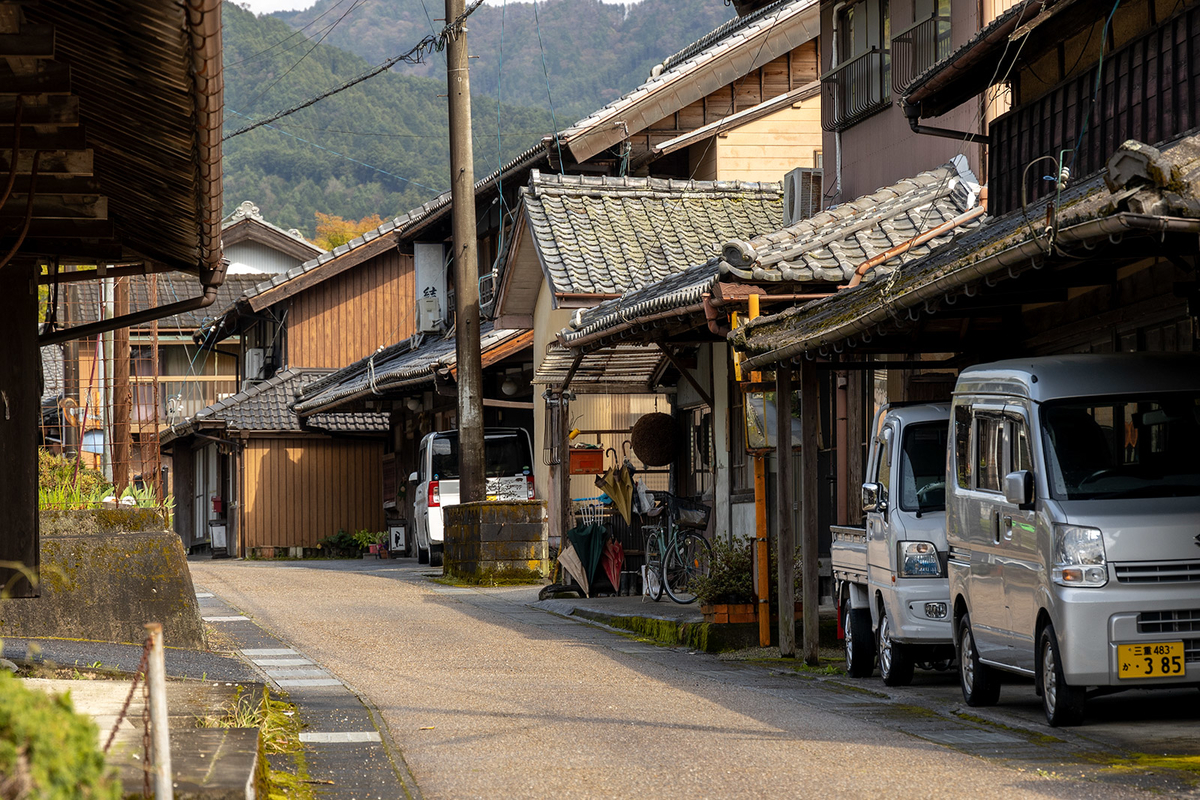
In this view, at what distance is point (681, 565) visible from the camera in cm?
1703

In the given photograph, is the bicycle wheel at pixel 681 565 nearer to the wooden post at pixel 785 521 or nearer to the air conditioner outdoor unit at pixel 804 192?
the wooden post at pixel 785 521

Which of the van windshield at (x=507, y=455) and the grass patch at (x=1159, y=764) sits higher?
the van windshield at (x=507, y=455)

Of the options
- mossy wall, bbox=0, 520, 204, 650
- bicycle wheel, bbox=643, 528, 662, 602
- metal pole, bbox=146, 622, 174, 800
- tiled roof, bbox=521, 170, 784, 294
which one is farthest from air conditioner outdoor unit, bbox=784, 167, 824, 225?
Result: metal pole, bbox=146, 622, 174, 800

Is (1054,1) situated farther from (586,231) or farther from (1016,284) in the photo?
(586,231)

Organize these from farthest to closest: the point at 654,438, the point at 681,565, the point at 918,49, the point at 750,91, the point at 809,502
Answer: the point at 750,91 → the point at 654,438 → the point at 681,565 → the point at 918,49 → the point at 809,502

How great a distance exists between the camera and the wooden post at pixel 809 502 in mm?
11969

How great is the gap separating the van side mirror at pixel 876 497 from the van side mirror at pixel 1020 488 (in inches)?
103

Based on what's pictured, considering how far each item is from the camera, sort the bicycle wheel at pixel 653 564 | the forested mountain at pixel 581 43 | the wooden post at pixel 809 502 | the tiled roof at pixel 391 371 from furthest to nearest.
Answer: the forested mountain at pixel 581 43 < the tiled roof at pixel 391 371 < the bicycle wheel at pixel 653 564 < the wooden post at pixel 809 502

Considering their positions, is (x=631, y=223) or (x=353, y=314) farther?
(x=353, y=314)

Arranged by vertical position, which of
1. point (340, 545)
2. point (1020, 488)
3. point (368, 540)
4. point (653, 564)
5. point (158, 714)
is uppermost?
point (1020, 488)

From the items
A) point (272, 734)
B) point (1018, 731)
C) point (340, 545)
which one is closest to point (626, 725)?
point (272, 734)

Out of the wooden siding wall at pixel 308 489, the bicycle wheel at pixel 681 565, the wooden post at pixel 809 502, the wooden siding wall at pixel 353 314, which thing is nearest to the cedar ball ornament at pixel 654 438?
the bicycle wheel at pixel 681 565

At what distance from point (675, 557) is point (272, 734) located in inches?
384

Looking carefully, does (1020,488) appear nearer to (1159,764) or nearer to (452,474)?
(1159,764)
